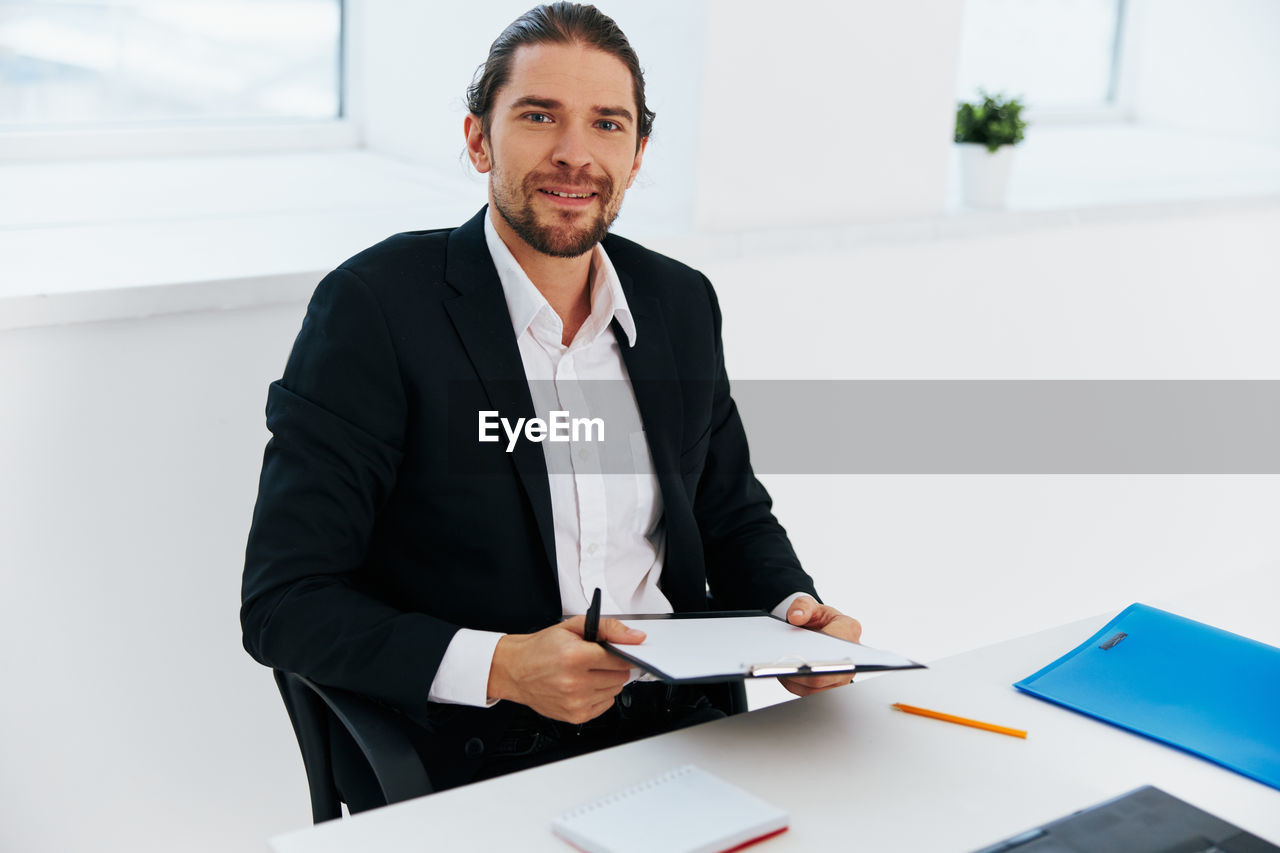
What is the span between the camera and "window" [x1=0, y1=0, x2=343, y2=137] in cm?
252

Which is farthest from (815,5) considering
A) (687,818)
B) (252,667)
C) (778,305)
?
(687,818)

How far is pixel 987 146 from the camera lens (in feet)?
9.96

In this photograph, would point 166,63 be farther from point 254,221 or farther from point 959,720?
point 959,720

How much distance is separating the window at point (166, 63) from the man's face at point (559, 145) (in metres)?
1.22

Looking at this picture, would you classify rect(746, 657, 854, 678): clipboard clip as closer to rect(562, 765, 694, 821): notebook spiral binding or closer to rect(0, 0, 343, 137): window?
rect(562, 765, 694, 821): notebook spiral binding

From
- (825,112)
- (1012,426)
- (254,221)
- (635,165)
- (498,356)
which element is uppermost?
(825,112)

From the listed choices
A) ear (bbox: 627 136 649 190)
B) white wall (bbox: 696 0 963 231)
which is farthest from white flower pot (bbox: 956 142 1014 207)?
ear (bbox: 627 136 649 190)

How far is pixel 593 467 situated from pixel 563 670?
40 cm

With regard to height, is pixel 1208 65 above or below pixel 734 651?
above

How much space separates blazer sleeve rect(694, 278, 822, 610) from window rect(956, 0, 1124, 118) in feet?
6.58

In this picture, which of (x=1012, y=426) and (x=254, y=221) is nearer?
(x=254, y=221)

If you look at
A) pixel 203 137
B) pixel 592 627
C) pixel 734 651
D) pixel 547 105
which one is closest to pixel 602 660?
pixel 592 627

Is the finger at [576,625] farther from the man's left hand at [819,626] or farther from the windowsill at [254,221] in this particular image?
the windowsill at [254,221]

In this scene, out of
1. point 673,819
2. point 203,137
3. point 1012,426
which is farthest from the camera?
point 1012,426
